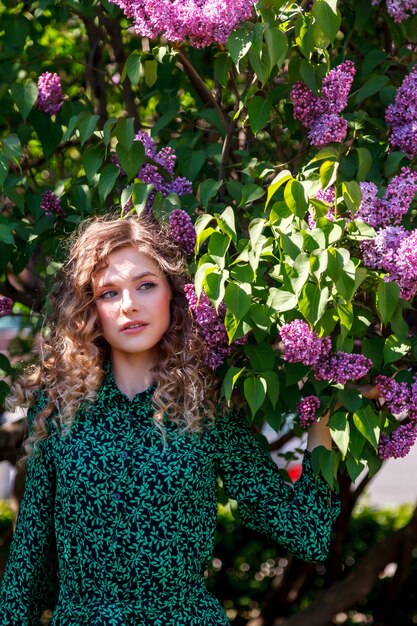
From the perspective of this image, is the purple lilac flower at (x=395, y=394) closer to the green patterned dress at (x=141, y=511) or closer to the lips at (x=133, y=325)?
the green patterned dress at (x=141, y=511)

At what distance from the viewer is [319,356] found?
7.26 ft

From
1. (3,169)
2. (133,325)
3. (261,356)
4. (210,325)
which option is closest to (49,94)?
(3,169)

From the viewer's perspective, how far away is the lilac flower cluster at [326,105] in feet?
7.76

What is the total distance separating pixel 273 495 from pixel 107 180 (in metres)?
0.80

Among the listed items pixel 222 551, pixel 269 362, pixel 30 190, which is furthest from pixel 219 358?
pixel 222 551

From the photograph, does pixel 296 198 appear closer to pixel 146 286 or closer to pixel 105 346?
pixel 146 286

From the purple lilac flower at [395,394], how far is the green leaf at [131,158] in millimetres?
704

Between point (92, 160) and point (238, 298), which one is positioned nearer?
point (238, 298)

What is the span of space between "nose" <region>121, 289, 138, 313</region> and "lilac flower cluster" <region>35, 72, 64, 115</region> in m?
0.72

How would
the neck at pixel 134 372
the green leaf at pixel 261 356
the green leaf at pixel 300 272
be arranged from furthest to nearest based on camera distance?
the neck at pixel 134 372
the green leaf at pixel 261 356
the green leaf at pixel 300 272

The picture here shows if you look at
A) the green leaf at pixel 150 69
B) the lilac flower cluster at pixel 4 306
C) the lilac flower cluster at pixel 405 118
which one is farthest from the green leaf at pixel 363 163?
the lilac flower cluster at pixel 4 306

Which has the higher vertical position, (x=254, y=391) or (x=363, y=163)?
(x=363, y=163)

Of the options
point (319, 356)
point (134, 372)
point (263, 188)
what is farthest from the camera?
point (263, 188)

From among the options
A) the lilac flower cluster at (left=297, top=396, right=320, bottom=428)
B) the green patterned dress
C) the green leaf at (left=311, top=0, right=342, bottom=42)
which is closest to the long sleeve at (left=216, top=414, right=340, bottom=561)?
the green patterned dress
